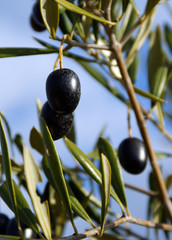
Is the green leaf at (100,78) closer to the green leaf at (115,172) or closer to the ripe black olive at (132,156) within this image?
the ripe black olive at (132,156)

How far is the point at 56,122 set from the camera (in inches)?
38.9

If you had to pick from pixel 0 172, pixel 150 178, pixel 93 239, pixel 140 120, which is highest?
pixel 140 120

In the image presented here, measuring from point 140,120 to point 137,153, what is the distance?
0.75 feet

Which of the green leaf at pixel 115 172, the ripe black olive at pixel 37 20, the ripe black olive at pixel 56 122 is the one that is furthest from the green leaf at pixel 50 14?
the ripe black olive at pixel 37 20

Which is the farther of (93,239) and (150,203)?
(150,203)

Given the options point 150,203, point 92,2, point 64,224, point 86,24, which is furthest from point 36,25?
point 150,203

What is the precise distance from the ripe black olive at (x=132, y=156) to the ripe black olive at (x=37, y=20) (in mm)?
534

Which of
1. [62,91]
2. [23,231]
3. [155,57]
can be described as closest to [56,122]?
[62,91]

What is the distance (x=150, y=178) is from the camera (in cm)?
169

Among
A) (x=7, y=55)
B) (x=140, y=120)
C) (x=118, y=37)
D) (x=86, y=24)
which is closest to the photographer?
(x=7, y=55)

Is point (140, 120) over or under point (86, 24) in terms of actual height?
under

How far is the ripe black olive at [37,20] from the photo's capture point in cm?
141

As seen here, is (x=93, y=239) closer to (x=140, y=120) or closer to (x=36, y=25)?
(x=140, y=120)

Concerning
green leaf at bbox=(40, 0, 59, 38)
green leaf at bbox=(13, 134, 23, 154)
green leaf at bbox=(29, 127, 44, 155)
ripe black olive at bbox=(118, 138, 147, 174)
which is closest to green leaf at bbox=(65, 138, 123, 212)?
green leaf at bbox=(29, 127, 44, 155)
